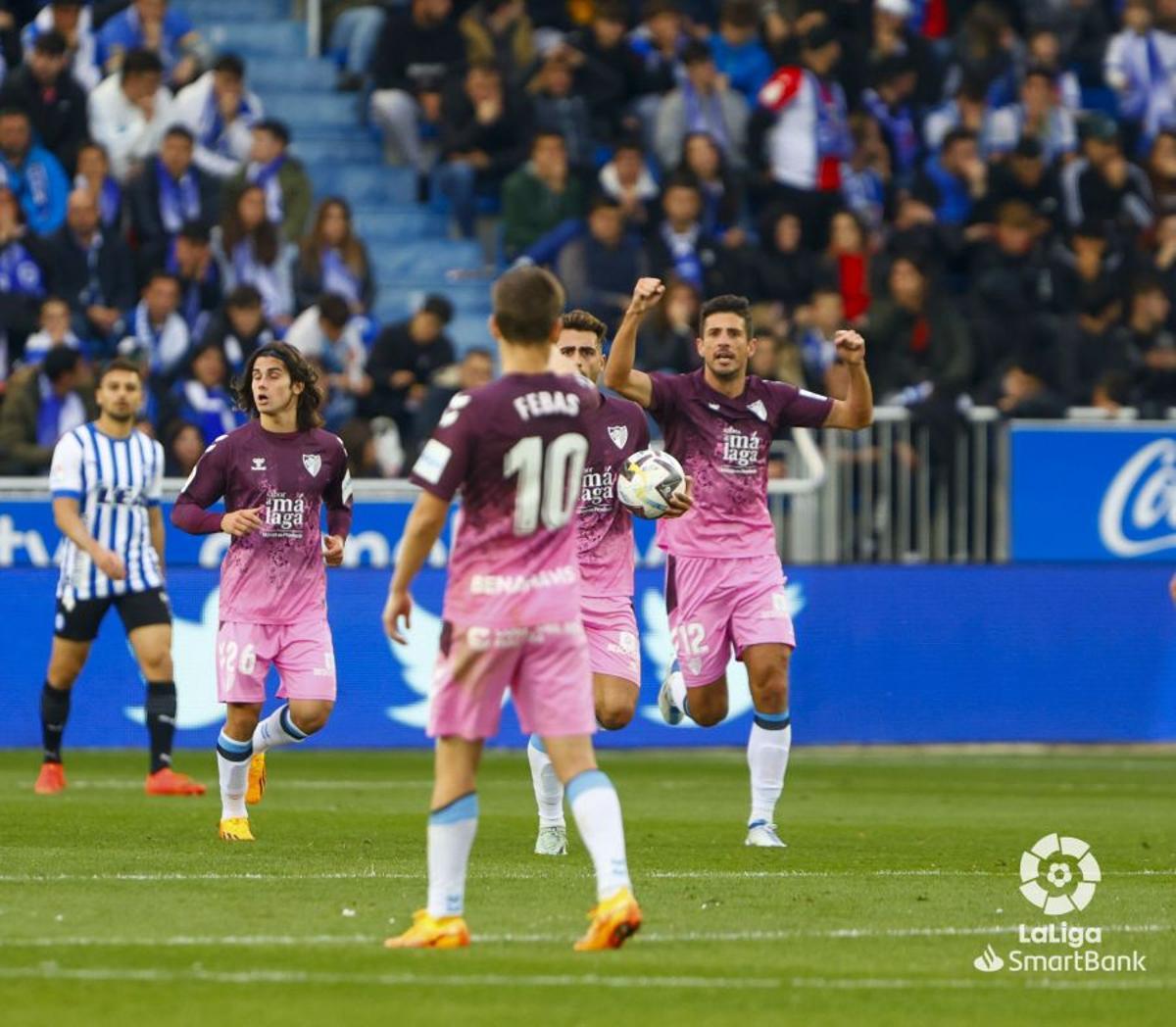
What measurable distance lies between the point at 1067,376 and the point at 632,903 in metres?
15.5

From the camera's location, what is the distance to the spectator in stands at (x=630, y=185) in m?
23.7

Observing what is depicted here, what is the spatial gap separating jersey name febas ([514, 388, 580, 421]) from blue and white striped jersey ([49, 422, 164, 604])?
771 cm

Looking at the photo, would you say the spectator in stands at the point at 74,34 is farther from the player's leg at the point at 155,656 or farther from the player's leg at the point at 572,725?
the player's leg at the point at 572,725

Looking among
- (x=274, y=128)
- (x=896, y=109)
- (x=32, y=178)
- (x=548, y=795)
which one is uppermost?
(x=896, y=109)

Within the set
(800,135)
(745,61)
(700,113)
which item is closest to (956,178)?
(800,135)

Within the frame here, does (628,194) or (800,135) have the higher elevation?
(800,135)

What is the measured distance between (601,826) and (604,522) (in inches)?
179

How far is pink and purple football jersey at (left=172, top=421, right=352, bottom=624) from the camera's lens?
13.0 meters

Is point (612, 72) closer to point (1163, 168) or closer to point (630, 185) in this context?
point (630, 185)

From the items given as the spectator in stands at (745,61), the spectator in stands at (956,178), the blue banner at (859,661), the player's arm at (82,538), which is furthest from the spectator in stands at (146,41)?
the player's arm at (82,538)

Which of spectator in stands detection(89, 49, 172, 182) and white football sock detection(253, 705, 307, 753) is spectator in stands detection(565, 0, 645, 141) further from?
white football sock detection(253, 705, 307, 753)

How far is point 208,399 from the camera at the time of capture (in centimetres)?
2059

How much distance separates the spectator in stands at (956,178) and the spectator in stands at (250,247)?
674cm

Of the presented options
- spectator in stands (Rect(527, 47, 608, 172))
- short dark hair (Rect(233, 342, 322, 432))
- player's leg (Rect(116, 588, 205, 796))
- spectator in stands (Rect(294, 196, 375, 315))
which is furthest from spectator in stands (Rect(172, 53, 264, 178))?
short dark hair (Rect(233, 342, 322, 432))
